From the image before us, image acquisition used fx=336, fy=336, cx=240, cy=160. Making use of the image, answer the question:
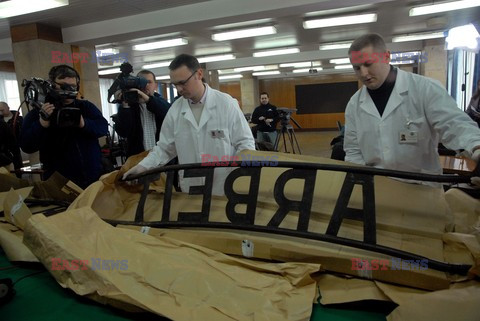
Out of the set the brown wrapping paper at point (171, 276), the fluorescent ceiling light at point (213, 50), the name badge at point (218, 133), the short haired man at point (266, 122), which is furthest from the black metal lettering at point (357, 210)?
the fluorescent ceiling light at point (213, 50)

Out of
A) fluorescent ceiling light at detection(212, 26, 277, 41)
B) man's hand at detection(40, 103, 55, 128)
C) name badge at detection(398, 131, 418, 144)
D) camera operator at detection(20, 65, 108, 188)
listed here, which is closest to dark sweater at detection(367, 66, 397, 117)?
name badge at detection(398, 131, 418, 144)

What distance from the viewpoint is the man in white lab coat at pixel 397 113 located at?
4.46 ft

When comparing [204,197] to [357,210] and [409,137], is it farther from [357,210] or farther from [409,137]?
[409,137]

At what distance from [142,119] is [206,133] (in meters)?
0.64

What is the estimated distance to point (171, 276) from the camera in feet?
3.12

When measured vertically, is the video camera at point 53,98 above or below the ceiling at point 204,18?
A: below

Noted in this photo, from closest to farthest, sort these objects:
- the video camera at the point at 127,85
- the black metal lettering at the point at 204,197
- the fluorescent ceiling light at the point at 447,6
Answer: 1. the black metal lettering at the point at 204,197
2. the video camera at the point at 127,85
3. the fluorescent ceiling light at the point at 447,6

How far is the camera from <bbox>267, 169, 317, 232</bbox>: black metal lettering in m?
1.10

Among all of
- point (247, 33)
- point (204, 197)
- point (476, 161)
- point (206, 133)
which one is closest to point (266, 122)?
point (247, 33)

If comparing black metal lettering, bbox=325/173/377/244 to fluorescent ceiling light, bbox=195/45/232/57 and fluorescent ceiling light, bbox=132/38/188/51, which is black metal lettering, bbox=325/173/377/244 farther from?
A: fluorescent ceiling light, bbox=195/45/232/57

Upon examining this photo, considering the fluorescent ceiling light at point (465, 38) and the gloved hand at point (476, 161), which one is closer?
the gloved hand at point (476, 161)

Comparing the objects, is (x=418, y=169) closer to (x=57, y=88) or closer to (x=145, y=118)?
(x=145, y=118)

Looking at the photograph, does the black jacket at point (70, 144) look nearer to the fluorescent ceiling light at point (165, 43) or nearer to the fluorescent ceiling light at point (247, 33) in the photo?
the fluorescent ceiling light at point (247, 33)

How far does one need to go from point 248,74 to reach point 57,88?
13.0m
